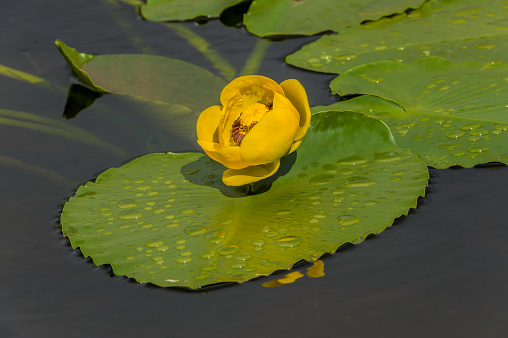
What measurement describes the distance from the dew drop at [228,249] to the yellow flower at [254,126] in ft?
0.47

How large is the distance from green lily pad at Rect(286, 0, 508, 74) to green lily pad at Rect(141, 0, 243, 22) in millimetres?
543

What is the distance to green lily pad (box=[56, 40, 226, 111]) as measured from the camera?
6.17ft

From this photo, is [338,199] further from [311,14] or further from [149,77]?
[311,14]

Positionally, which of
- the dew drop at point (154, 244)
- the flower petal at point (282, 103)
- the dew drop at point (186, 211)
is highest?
the flower petal at point (282, 103)

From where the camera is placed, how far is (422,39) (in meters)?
2.01

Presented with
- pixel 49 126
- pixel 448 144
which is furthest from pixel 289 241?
pixel 49 126

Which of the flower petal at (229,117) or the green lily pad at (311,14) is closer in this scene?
the flower petal at (229,117)

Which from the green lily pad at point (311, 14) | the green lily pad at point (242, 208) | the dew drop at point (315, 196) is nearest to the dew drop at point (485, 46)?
the green lily pad at point (311, 14)

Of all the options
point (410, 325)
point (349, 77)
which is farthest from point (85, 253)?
point (349, 77)

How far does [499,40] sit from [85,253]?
1.43 m

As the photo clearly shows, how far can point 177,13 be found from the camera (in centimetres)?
246

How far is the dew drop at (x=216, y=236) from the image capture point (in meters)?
1.20

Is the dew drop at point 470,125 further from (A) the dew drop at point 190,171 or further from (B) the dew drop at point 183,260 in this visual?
(B) the dew drop at point 183,260

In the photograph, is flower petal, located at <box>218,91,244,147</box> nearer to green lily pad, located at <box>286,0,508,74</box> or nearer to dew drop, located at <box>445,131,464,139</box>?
dew drop, located at <box>445,131,464,139</box>
